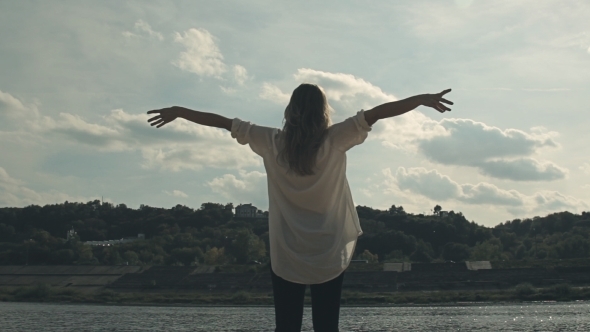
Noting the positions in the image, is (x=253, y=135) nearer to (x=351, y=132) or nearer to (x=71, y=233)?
(x=351, y=132)

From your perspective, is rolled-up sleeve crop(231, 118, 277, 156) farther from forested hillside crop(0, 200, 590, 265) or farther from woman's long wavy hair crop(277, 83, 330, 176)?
forested hillside crop(0, 200, 590, 265)

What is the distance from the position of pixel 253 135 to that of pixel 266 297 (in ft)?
244

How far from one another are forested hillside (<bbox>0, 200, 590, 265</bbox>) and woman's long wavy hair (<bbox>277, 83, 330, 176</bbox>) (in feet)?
346

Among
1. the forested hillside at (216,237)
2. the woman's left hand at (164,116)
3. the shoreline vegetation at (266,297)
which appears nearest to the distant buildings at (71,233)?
the forested hillside at (216,237)

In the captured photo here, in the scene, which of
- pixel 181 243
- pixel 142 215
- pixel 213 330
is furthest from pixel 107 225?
pixel 213 330

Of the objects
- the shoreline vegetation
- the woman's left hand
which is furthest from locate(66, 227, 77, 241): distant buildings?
the woman's left hand

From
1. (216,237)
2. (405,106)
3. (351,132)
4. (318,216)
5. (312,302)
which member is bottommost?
(312,302)

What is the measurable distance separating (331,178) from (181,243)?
133m

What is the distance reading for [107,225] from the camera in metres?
167

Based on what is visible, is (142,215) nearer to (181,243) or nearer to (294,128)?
(181,243)

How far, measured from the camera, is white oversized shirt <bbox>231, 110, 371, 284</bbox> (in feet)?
12.1

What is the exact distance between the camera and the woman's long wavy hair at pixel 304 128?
12.1ft

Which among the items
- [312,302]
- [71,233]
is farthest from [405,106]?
[71,233]

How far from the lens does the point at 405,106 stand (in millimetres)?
3701
